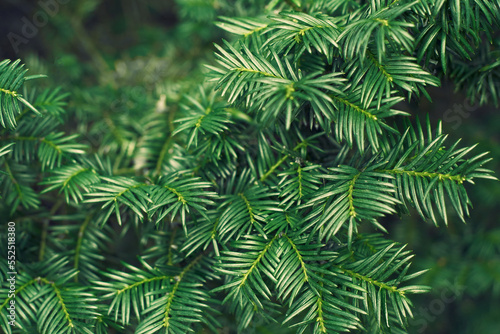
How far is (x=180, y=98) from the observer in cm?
103

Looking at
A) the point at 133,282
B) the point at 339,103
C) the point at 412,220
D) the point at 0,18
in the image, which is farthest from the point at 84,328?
Answer: the point at 0,18

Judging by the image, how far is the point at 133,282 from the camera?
0.70 m

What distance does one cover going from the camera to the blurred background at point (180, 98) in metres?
1.08

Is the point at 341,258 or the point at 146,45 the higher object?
the point at 146,45

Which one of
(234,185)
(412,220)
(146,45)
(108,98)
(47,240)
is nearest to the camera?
(234,185)

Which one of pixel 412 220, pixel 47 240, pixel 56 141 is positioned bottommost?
pixel 47 240

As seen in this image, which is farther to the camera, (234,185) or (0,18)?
(0,18)

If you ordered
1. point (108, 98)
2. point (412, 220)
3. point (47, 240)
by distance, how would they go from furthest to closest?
point (412, 220) → point (108, 98) → point (47, 240)

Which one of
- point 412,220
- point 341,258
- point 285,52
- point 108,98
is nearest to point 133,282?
point 341,258

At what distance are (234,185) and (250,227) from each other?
0.47 feet

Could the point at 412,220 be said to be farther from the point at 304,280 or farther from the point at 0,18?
the point at 0,18

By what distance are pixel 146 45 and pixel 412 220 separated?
1.05m

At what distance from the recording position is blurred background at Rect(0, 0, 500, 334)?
108 cm

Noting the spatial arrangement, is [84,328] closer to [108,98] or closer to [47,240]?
[47,240]
